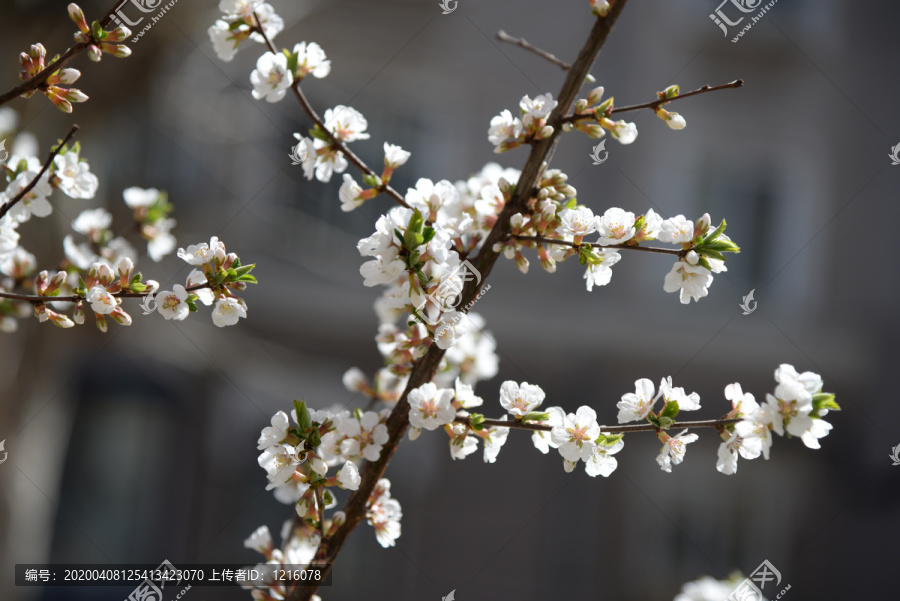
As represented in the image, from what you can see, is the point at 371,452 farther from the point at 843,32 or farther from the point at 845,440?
the point at 843,32

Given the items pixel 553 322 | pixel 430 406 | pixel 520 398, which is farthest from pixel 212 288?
pixel 553 322

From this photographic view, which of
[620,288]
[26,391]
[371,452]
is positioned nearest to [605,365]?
[620,288]

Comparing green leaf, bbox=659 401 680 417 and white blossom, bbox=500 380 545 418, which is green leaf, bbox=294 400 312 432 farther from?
green leaf, bbox=659 401 680 417

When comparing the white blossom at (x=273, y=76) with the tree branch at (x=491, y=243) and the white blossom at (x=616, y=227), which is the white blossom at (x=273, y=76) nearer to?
the tree branch at (x=491, y=243)

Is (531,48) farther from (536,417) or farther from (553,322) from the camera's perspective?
(553,322)

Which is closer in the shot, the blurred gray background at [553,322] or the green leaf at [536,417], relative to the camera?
the green leaf at [536,417]

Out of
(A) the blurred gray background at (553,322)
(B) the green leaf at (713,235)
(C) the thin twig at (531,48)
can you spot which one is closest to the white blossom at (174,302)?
(C) the thin twig at (531,48)
